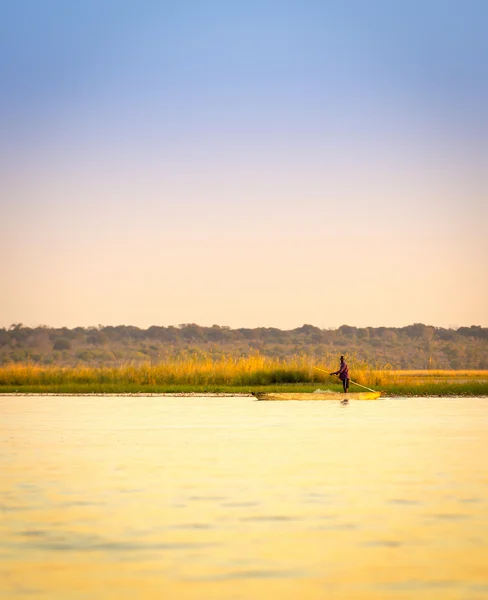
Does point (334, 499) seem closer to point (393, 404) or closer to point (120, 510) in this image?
point (120, 510)

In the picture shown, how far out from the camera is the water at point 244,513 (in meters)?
8.35

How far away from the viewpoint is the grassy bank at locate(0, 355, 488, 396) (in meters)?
41.4

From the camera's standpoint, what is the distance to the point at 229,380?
43.4 metres

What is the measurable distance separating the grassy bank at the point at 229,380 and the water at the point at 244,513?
57.3 ft

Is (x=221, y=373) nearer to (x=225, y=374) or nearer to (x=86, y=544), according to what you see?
(x=225, y=374)

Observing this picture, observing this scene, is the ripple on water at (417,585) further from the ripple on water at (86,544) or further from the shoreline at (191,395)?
the shoreline at (191,395)

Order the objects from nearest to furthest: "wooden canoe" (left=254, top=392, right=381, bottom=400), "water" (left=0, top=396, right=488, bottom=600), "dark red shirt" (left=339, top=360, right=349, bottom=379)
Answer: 1. "water" (left=0, top=396, right=488, bottom=600)
2. "wooden canoe" (left=254, top=392, right=381, bottom=400)
3. "dark red shirt" (left=339, top=360, right=349, bottom=379)

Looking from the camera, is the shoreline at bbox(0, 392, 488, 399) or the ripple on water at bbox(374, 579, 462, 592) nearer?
the ripple on water at bbox(374, 579, 462, 592)

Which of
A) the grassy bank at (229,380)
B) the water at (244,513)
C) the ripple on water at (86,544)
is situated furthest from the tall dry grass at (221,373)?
the ripple on water at (86,544)

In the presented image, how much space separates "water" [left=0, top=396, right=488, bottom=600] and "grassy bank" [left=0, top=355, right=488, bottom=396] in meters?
17.5

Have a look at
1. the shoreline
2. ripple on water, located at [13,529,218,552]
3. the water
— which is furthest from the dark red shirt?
ripple on water, located at [13,529,218,552]

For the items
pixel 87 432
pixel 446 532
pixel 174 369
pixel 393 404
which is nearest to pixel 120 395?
pixel 174 369

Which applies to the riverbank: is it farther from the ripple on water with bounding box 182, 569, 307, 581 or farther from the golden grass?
the ripple on water with bounding box 182, 569, 307, 581

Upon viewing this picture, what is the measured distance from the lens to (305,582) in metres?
8.30
